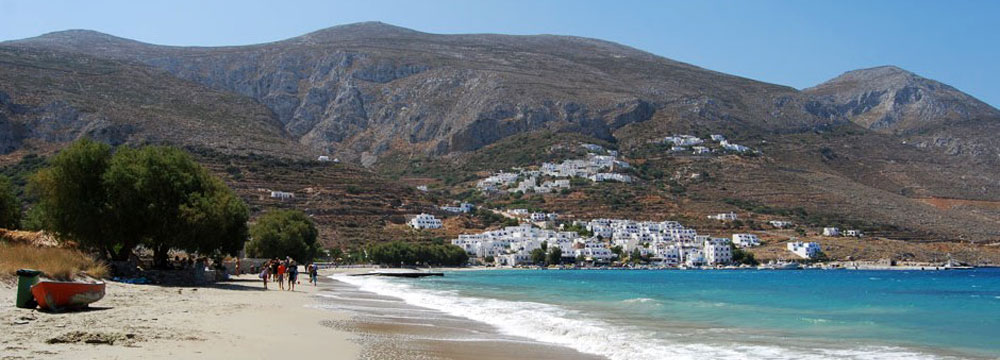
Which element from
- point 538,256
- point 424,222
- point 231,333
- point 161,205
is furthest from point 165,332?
point 538,256

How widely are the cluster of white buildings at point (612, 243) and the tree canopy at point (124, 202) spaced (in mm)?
76317

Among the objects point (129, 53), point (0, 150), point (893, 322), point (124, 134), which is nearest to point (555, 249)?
point (124, 134)

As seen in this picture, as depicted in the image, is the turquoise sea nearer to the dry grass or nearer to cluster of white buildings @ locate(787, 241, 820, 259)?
the dry grass

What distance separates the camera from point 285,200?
289 feet

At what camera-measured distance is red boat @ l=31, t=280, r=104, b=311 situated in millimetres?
→ 13562

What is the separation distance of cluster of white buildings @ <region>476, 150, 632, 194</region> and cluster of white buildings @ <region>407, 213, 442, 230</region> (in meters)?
27.9

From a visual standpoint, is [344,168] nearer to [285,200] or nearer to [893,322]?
[285,200]

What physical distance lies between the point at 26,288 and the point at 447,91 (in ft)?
491

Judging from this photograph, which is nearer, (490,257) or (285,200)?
(285,200)

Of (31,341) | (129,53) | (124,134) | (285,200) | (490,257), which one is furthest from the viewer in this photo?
(129,53)

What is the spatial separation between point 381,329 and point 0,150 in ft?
298

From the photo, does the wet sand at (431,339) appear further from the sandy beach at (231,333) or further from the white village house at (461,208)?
the white village house at (461,208)

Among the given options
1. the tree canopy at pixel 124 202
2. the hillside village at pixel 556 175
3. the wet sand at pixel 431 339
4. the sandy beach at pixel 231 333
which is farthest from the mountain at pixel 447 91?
the sandy beach at pixel 231 333

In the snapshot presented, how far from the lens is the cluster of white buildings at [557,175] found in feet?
437
